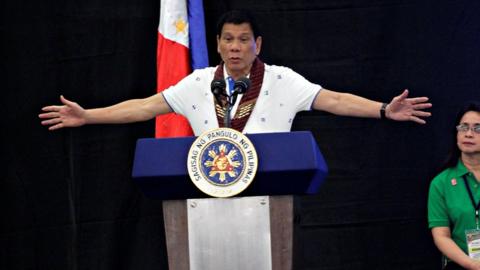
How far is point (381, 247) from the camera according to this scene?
4539 millimetres

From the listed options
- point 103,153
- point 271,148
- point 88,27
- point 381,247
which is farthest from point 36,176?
point 271,148

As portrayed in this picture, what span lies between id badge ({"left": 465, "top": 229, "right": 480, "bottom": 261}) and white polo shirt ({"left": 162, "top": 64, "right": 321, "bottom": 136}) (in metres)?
0.92

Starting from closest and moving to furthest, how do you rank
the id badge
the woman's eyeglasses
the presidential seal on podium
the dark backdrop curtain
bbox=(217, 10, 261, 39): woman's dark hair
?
the presidential seal on podium < bbox=(217, 10, 261, 39): woman's dark hair < the id badge < the woman's eyeglasses < the dark backdrop curtain

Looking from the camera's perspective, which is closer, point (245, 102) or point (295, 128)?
point (245, 102)

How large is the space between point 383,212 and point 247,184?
196 cm

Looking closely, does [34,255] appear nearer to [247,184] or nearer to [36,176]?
[36,176]

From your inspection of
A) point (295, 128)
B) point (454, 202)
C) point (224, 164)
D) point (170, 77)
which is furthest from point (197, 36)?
point (224, 164)

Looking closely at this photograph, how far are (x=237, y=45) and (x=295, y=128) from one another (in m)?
1.13

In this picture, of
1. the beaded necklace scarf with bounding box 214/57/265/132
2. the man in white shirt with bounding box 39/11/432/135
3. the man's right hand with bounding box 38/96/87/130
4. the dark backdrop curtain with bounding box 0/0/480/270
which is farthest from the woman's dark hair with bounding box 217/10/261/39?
the dark backdrop curtain with bounding box 0/0/480/270

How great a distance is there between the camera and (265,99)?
356 cm

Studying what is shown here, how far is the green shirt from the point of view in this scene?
12.8 feet

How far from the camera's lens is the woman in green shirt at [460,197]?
3.87 m

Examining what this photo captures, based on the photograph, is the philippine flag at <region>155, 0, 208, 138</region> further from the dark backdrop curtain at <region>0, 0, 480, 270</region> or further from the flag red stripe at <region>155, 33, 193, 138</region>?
the dark backdrop curtain at <region>0, 0, 480, 270</region>

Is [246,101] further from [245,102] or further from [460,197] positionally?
[460,197]
